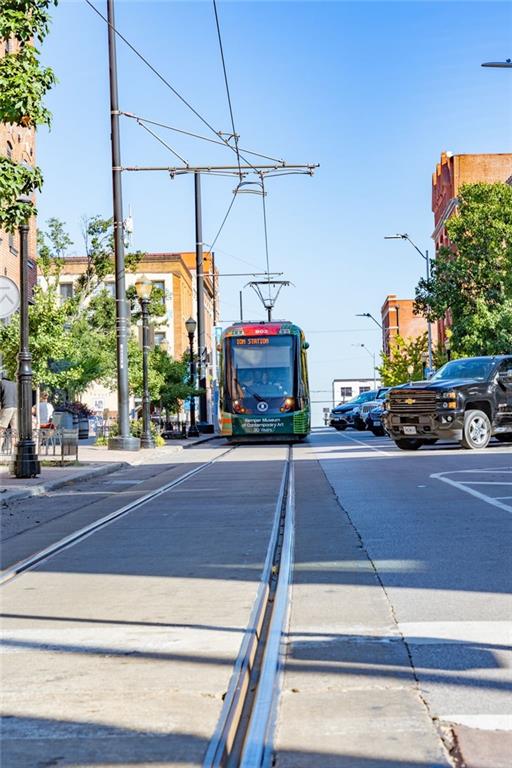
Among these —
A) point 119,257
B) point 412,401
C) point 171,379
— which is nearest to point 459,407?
point 412,401

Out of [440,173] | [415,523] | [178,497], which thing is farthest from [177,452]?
[440,173]

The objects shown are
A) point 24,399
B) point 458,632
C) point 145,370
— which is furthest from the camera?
point 145,370

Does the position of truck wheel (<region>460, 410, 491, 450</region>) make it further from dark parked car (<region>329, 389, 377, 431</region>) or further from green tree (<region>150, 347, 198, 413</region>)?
dark parked car (<region>329, 389, 377, 431</region>)

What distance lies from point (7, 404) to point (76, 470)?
8.58 meters

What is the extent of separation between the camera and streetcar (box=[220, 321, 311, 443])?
3356 centimetres

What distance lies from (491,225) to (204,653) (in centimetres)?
4867

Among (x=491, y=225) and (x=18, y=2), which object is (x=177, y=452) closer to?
(x=18, y=2)

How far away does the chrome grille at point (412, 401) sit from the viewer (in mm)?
25125

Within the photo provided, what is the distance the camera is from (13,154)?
37312 millimetres

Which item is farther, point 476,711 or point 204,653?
point 204,653

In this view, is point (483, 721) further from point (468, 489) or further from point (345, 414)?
point (345, 414)

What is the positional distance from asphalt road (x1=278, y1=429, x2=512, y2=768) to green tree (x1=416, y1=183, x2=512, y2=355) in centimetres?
3858

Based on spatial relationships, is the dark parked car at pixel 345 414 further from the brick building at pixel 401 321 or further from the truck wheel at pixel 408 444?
the brick building at pixel 401 321

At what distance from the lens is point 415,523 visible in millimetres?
11336
